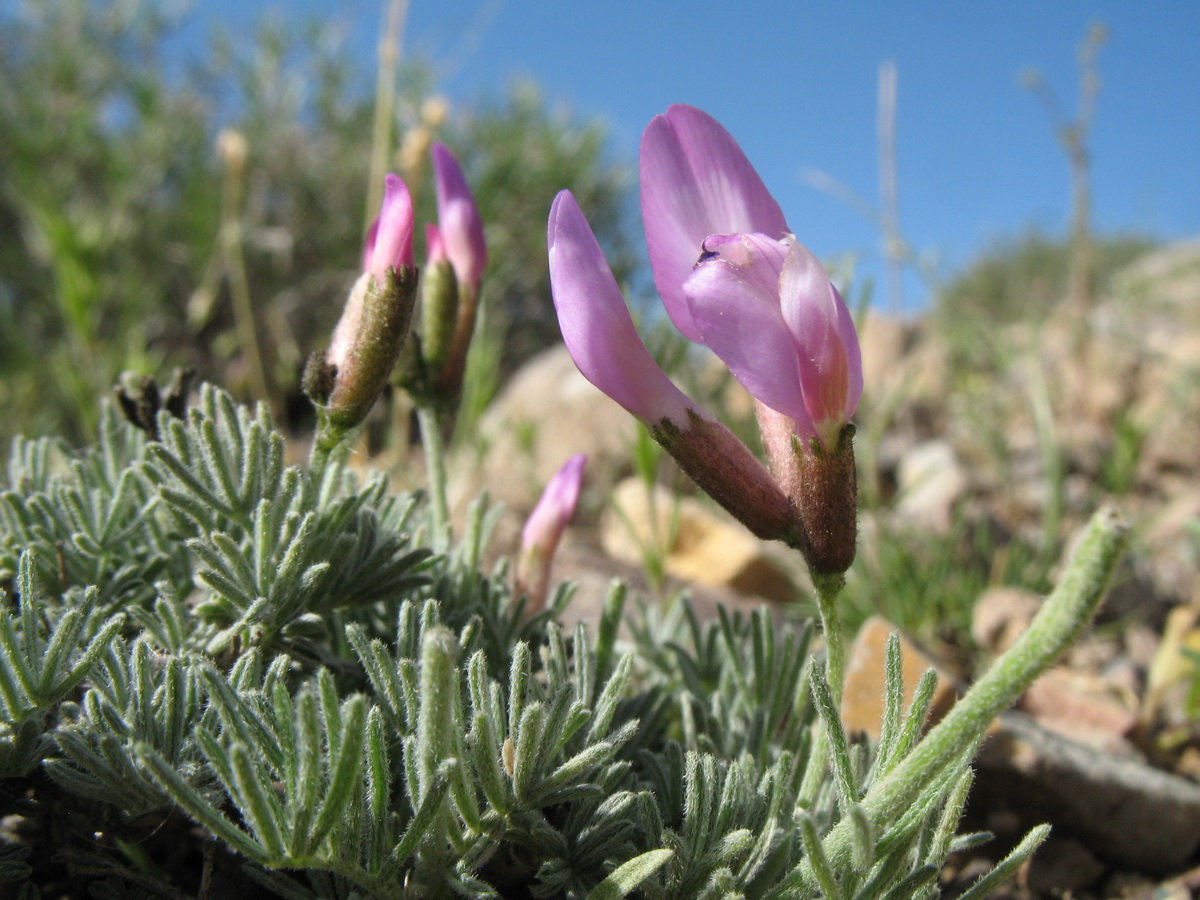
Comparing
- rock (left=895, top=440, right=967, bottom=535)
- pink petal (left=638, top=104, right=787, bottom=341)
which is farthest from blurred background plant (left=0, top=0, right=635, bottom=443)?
pink petal (left=638, top=104, right=787, bottom=341)

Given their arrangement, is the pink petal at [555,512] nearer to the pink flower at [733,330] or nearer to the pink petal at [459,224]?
Answer: the pink petal at [459,224]

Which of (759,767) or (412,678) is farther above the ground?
(412,678)

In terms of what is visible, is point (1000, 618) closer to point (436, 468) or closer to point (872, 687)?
point (872, 687)

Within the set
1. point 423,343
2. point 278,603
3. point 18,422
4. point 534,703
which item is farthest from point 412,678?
point 18,422

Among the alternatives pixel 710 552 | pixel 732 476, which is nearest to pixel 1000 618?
pixel 710 552

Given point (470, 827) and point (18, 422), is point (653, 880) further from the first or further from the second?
point (18, 422)
